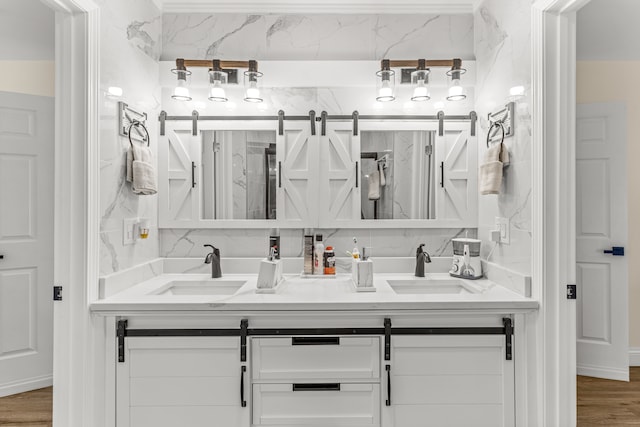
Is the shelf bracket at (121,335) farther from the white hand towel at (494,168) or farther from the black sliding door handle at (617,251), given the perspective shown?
the black sliding door handle at (617,251)

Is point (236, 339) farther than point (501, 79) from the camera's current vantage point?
No

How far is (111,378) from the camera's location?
172cm

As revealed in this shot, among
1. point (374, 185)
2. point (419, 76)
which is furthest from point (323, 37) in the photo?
point (374, 185)

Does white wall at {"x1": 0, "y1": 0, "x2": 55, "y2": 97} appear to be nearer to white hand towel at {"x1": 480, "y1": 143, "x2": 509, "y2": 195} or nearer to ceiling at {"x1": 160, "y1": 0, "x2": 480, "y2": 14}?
ceiling at {"x1": 160, "y1": 0, "x2": 480, "y2": 14}

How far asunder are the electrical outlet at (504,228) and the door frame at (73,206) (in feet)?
6.63

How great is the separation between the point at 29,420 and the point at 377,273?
7.31ft

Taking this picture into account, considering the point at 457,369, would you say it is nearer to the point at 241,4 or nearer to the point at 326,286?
the point at 326,286

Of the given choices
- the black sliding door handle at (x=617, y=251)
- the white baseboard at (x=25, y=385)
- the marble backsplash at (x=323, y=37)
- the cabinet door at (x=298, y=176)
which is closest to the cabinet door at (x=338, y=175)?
the cabinet door at (x=298, y=176)

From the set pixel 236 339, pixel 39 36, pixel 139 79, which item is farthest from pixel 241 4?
pixel 236 339

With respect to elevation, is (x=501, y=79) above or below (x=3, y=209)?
above

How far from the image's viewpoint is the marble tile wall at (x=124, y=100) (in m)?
1.81

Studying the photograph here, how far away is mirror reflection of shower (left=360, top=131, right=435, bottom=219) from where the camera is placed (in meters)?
2.42

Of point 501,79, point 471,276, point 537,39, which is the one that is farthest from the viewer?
point 471,276

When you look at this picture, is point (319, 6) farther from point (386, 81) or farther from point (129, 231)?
point (129, 231)
